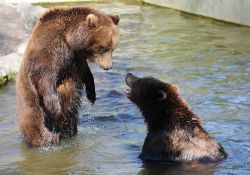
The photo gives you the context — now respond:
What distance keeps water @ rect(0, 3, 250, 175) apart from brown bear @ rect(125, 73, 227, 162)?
13cm

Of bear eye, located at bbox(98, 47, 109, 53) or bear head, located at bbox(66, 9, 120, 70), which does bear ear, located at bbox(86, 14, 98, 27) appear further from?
bear eye, located at bbox(98, 47, 109, 53)

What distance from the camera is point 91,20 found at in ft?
23.2

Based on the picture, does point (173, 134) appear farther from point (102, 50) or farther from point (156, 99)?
point (102, 50)

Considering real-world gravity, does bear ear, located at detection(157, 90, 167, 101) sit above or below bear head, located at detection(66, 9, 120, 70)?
below

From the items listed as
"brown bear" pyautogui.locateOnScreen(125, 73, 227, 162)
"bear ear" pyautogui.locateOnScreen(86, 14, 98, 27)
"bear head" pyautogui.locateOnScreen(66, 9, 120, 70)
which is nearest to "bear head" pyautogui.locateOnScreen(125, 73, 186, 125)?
"brown bear" pyautogui.locateOnScreen(125, 73, 227, 162)

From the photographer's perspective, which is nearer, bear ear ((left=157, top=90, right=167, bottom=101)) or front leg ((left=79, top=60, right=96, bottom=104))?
bear ear ((left=157, top=90, right=167, bottom=101))

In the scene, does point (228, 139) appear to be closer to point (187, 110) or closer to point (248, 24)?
point (187, 110)

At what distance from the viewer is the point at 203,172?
651 centimetres

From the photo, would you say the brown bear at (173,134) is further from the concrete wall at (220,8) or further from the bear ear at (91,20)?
the concrete wall at (220,8)

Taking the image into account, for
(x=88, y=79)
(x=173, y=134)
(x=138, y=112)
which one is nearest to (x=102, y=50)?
(x=88, y=79)

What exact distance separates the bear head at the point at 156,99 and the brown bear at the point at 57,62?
502 millimetres

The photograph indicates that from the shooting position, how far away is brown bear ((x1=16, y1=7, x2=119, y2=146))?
23.4 ft

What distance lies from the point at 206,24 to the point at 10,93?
6.37 meters

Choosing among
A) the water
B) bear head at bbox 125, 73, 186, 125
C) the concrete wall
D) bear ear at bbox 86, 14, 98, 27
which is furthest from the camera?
the concrete wall
